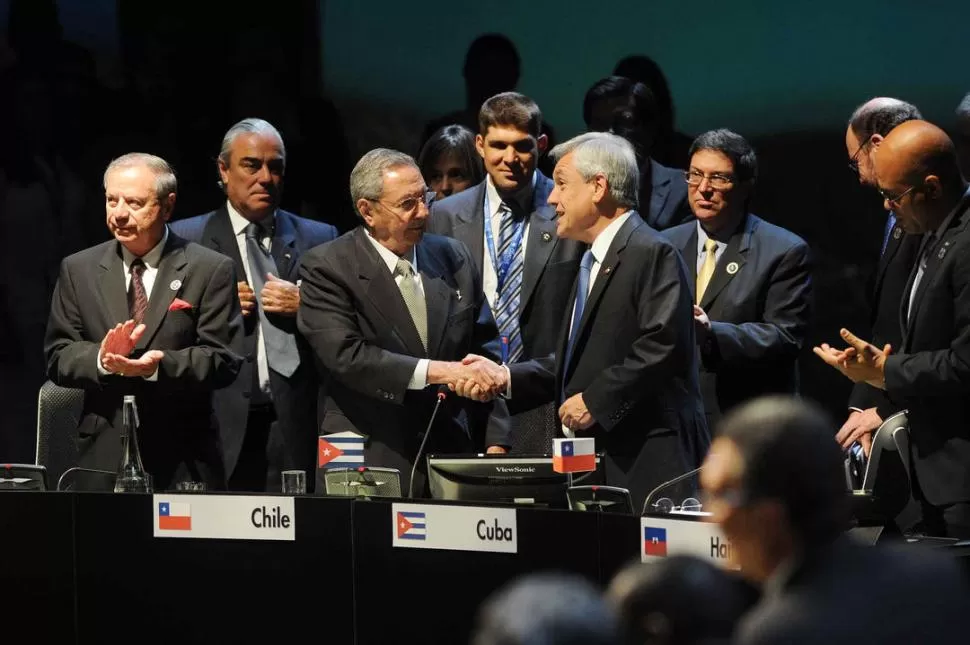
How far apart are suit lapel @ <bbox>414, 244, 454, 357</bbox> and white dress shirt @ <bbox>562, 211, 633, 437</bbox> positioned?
52 centimetres

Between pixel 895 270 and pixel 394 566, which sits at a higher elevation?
pixel 895 270

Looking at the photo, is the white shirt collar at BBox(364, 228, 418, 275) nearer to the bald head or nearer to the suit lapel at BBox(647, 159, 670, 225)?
the suit lapel at BBox(647, 159, 670, 225)

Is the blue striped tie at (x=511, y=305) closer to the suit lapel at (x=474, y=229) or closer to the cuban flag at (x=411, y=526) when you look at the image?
the suit lapel at (x=474, y=229)

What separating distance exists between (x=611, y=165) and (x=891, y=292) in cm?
92

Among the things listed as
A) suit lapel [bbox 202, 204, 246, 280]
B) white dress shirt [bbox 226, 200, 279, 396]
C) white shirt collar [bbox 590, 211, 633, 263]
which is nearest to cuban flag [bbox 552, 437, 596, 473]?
white shirt collar [bbox 590, 211, 633, 263]

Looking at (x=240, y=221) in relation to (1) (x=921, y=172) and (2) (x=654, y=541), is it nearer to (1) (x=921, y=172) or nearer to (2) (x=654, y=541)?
(1) (x=921, y=172)

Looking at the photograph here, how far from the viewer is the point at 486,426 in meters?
5.12

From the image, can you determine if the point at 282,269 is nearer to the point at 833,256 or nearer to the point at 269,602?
the point at 269,602

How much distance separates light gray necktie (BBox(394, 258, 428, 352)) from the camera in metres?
4.88

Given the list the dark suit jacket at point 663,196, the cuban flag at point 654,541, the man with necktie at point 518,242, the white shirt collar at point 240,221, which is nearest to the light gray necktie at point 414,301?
the man with necktie at point 518,242

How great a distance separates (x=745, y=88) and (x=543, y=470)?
314 centimetres

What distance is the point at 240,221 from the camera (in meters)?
5.53

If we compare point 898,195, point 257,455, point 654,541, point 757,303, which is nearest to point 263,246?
point 257,455

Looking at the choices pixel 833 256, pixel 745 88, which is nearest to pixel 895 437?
pixel 833 256
